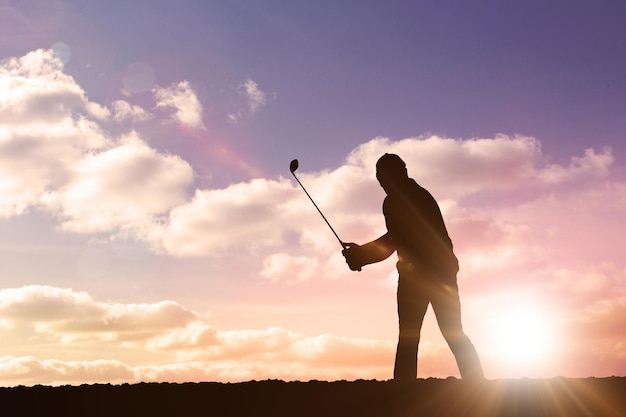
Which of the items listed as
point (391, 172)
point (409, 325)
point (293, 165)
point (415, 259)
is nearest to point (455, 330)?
point (409, 325)

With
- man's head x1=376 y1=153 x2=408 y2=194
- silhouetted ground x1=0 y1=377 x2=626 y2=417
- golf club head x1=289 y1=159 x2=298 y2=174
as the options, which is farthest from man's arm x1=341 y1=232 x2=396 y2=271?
silhouetted ground x1=0 y1=377 x2=626 y2=417

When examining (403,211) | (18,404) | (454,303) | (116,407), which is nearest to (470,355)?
(454,303)

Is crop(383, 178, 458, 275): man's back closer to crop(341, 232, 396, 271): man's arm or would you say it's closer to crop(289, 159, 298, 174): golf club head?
crop(341, 232, 396, 271): man's arm

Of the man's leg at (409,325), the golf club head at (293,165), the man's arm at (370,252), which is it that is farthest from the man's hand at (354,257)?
the golf club head at (293,165)

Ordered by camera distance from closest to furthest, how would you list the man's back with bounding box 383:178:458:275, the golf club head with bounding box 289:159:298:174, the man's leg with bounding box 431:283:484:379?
1. the man's leg with bounding box 431:283:484:379
2. the man's back with bounding box 383:178:458:275
3. the golf club head with bounding box 289:159:298:174

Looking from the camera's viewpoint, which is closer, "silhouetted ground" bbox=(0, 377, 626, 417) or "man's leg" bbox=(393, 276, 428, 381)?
"silhouetted ground" bbox=(0, 377, 626, 417)

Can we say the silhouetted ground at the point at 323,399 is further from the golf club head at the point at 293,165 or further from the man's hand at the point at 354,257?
the golf club head at the point at 293,165

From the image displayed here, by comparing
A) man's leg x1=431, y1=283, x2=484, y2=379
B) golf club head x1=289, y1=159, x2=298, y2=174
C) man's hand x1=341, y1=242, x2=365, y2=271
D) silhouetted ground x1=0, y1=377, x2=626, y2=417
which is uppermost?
golf club head x1=289, y1=159, x2=298, y2=174

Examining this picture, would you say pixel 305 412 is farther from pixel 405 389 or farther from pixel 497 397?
pixel 497 397

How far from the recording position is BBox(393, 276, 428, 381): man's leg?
394 inches

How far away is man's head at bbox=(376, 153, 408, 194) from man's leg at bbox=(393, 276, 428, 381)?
4.12 feet

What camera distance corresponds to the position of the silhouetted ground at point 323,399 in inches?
269

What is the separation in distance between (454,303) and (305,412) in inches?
147

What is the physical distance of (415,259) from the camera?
33.2 ft
